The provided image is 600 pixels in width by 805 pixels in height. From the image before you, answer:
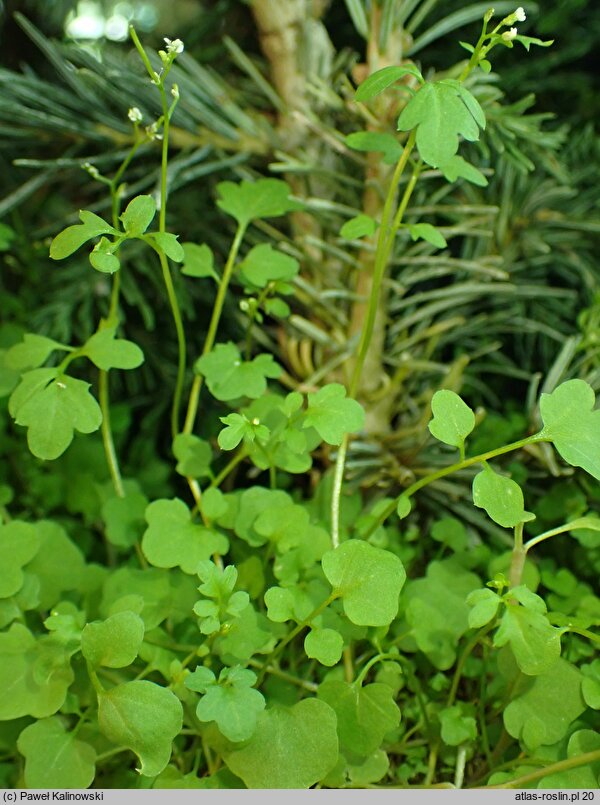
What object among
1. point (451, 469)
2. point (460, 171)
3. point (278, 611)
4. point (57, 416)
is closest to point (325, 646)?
point (278, 611)

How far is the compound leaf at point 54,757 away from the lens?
1.59 ft

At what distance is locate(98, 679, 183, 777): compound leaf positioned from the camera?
0.44 metres

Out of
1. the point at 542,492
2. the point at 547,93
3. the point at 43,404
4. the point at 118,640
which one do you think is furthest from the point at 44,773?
the point at 547,93

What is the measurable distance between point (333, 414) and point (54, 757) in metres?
0.29

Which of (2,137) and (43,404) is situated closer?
(43,404)

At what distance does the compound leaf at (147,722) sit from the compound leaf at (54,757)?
6 cm

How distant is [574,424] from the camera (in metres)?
0.49

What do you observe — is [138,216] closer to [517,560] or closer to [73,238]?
[73,238]

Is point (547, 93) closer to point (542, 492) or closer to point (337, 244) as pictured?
point (337, 244)

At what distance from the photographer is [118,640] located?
17.9 inches

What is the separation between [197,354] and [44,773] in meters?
0.48

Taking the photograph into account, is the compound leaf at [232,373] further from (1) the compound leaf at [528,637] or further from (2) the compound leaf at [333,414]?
(1) the compound leaf at [528,637]

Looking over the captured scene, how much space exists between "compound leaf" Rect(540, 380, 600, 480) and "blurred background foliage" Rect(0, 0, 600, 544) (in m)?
0.15

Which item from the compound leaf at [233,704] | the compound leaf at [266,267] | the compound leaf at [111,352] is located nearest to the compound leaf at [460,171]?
the compound leaf at [266,267]
